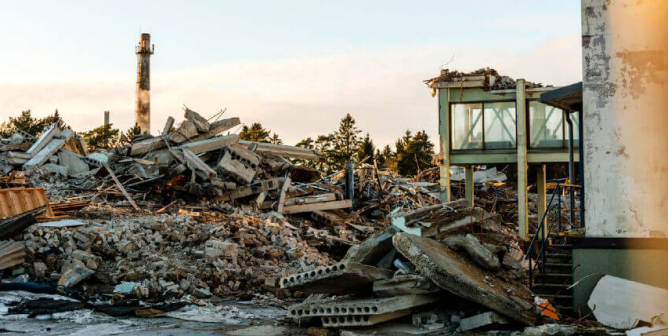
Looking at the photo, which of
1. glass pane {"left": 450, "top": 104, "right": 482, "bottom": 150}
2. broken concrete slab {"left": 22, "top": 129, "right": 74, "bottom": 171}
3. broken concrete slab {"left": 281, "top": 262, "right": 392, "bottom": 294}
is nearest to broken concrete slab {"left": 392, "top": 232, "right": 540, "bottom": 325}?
broken concrete slab {"left": 281, "top": 262, "right": 392, "bottom": 294}

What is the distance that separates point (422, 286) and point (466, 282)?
62 cm

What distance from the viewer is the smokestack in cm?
5428

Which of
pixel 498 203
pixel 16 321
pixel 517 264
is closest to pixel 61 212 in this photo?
pixel 16 321

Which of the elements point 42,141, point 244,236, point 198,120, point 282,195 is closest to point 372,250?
A: point 244,236

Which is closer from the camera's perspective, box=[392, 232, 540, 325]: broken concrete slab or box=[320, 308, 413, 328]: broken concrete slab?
box=[392, 232, 540, 325]: broken concrete slab

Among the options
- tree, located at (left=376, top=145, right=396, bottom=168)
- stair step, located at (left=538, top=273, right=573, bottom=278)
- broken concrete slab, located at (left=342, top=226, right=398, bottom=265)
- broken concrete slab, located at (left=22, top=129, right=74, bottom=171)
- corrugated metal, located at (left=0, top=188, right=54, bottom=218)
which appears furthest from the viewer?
tree, located at (left=376, top=145, right=396, bottom=168)

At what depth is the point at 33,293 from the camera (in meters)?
11.7

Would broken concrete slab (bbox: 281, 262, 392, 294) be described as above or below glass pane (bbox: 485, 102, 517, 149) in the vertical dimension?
below

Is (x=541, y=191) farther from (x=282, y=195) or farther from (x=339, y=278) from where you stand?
(x=339, y=278)

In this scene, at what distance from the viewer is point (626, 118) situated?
921 cm

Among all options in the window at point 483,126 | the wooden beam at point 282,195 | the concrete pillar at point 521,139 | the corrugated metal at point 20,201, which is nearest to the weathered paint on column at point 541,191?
the concrete pillar at point 521,139

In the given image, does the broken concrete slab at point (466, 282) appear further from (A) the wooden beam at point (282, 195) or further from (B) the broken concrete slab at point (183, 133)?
(B) the broken concrete slab at point (183, 133)

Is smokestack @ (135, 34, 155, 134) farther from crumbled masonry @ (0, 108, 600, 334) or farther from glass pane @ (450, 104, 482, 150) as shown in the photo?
glass pane @ (450, 104, 482, 150)

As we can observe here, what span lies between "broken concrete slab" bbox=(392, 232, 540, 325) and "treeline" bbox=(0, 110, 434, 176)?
37.9 metres
